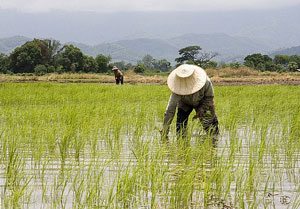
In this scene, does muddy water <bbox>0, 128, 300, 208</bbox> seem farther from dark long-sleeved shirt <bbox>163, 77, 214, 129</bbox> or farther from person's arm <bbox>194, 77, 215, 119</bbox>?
person's arm <bbox>194, 77, 215, 119</bbox>

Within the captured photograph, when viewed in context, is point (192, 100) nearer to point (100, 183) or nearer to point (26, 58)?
point (100, 183)

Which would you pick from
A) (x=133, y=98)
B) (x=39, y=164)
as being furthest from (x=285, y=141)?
(x=133, y=98)

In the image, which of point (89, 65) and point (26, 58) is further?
point (89, 65)

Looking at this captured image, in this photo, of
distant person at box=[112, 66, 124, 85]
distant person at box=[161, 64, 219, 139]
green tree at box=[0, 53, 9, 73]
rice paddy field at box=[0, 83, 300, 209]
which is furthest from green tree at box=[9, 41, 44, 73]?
distant person at box=[161, 64, 219, 139]

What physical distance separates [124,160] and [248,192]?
1.16 m

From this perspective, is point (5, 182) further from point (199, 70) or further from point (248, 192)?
point (199, 70)

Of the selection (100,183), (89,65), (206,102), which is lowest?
(100,183)

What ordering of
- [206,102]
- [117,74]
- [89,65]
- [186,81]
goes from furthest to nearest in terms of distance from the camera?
[89,65]
[117,74]
[206,102]
[186,81]

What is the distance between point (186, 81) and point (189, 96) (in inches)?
11.0

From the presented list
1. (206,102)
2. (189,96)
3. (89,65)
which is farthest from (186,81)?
(89,65)

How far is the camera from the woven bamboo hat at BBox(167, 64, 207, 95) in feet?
12.8

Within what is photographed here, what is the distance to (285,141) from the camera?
413cm

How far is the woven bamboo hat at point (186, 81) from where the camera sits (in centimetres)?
390

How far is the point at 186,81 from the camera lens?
394 cm
